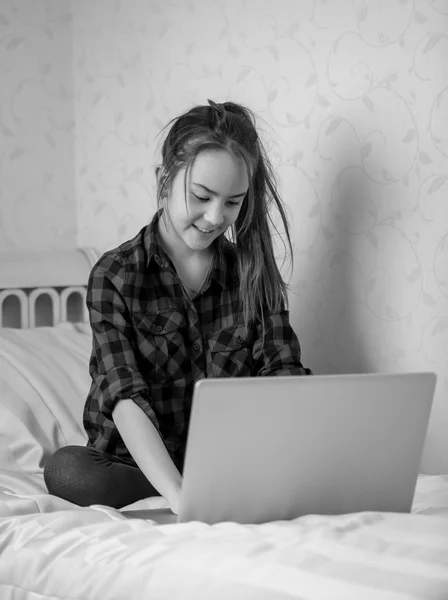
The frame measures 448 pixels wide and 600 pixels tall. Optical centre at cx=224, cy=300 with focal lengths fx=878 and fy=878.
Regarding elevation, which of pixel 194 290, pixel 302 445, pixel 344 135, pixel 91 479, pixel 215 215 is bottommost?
pixel 91 479

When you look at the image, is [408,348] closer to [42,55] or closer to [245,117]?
[245,117]

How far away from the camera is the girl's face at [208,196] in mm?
1388

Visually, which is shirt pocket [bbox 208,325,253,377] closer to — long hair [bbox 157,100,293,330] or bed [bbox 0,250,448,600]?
long hair [bbox 157,100,293,330]

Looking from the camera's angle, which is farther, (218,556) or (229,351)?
(229,351)

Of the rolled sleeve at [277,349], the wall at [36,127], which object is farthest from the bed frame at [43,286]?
the rolled sleeve at [277,349]

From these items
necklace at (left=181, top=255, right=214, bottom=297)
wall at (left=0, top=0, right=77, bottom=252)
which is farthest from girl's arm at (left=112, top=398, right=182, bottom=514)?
wall at (left=0, top=0, right=77, bottom=252)

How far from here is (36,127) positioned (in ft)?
7.16

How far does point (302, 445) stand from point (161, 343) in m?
0.52

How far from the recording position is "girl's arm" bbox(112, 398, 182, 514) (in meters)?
1.18

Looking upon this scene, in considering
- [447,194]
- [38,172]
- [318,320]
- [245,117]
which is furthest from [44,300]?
[447,194]

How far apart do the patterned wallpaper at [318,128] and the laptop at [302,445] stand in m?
0.53

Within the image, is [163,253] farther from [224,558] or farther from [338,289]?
[224,558]

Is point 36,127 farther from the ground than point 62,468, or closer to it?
farther from the ground

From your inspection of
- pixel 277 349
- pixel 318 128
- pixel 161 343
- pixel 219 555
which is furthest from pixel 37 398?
pixel 219 555
